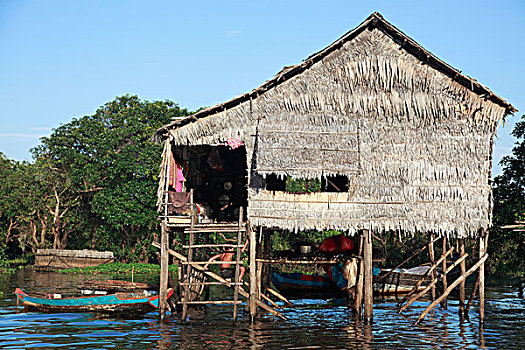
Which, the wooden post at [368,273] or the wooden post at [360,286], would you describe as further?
the wooden post at [360,286]

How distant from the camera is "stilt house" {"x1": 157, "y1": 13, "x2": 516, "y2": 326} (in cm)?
1648

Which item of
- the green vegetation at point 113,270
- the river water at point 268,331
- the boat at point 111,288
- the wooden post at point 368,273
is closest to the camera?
the river water at point 268,331

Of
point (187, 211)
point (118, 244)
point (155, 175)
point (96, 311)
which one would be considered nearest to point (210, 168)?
point (187, 211)

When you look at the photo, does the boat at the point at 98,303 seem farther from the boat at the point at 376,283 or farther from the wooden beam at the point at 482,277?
the wooden beam at the point at 482,277

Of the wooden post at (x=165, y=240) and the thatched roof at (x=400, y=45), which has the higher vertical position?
the thatched roof at (x=400, y=45)

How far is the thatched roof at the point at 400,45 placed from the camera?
16641 mm

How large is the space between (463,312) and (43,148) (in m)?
31.9

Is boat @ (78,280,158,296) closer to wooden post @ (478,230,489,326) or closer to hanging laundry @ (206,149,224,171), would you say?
hanging laundry @ (206,149,224,171)

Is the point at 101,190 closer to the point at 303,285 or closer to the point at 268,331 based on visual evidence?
the point at 303,285

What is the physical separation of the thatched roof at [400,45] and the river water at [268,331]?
18.4 feet

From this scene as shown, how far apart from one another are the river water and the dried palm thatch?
9.10 feet

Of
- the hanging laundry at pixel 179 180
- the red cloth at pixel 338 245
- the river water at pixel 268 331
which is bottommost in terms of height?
the river water at pixel 268 331

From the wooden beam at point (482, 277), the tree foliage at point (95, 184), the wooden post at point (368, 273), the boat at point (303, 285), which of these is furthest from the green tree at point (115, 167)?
the wooden beam at point (482, 277)

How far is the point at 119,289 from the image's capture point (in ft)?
63.2
